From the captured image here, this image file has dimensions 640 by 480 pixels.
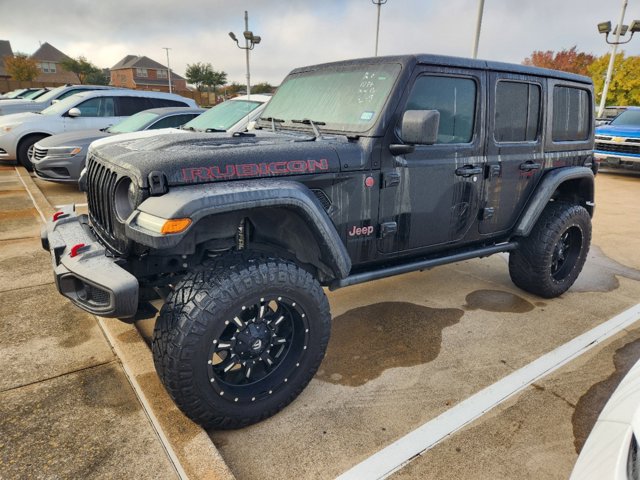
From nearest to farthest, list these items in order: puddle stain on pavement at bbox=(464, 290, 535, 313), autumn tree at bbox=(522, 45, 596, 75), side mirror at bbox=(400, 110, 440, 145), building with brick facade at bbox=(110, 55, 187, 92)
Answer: side mirror at bbox=(400, 110, 440, 145)
puddle stain on pavement at bbox=(464, 290, 535, 313)
autumn tree at bbox=(522, 45, 596, 75)
building with brick facade at bbox=(110, 55, 187, 92)

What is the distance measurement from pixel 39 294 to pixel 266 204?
2.72 meters

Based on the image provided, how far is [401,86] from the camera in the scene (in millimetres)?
2770

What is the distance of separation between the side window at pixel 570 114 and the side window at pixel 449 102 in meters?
1.10

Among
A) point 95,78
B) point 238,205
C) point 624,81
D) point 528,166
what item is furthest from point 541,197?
point 95,78

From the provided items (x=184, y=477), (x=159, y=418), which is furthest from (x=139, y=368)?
(x=184, y=477)

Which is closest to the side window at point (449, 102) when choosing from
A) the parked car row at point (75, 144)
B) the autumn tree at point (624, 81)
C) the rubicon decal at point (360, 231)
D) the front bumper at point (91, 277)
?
the rubicon decal at point (360, 231)

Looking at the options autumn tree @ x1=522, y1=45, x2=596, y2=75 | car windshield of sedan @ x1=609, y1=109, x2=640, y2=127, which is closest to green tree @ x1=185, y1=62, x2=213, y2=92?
autumn tree @ x1=522, y1=45, x2=596, y2=75

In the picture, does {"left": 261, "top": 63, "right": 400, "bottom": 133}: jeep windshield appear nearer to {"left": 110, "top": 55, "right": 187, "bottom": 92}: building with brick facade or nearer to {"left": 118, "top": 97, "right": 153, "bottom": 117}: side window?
{"left": 118, "top": 97, "right": 153, "bottom": 117}: side window

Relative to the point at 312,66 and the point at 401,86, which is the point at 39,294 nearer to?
the point at 312,66

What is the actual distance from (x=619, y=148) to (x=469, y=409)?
11725 mm

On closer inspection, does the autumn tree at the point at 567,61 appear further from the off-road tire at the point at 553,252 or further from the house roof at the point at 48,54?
the house roof at the point at 48,54

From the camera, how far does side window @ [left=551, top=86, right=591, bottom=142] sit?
3.80 m

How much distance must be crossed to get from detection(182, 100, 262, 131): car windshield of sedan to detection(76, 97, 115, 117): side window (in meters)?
3.94

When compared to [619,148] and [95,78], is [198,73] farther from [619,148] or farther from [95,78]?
[619,148]
